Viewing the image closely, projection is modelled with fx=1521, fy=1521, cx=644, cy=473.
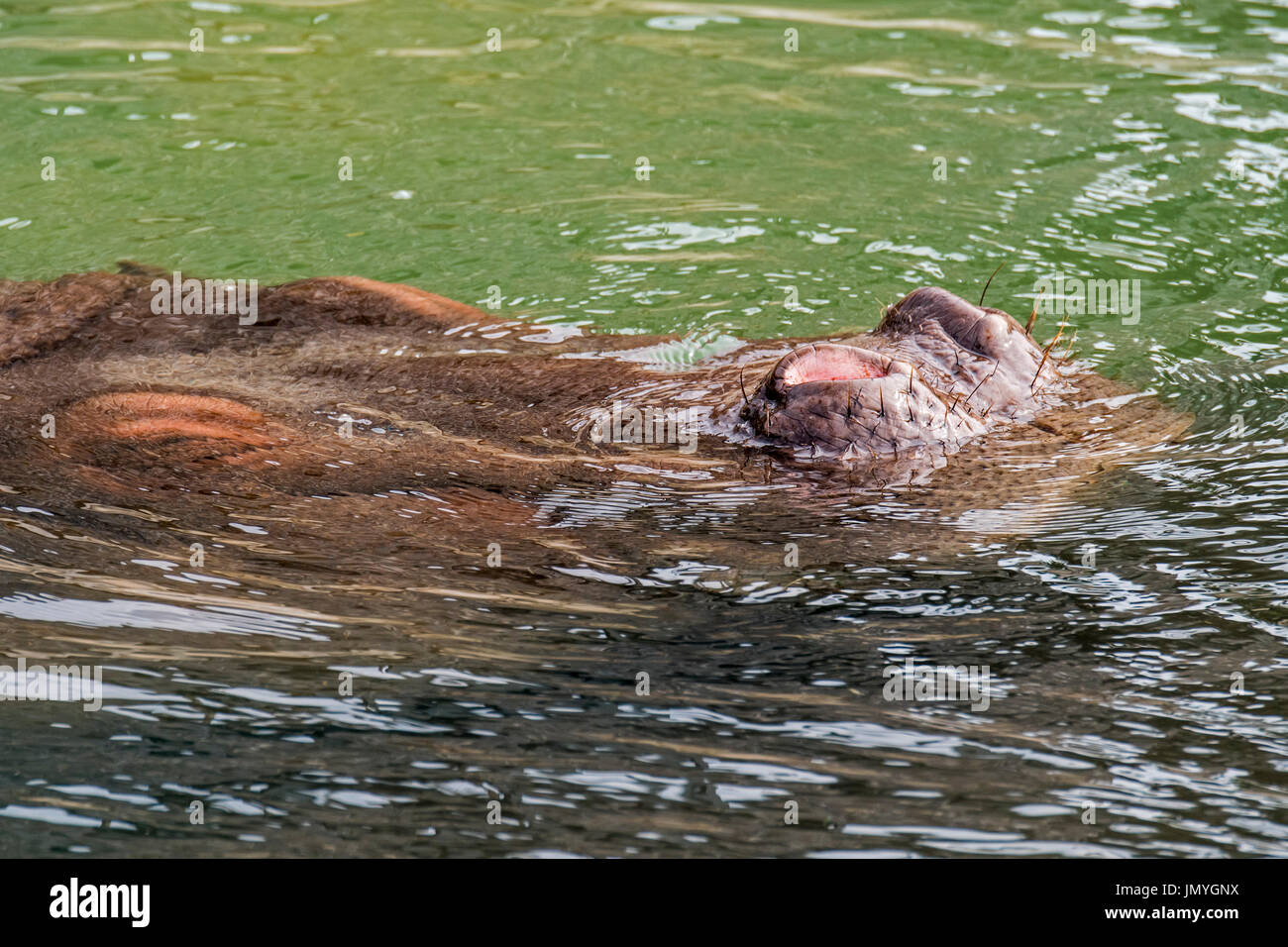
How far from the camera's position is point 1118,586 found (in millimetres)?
5367

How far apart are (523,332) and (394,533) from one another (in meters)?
2.52

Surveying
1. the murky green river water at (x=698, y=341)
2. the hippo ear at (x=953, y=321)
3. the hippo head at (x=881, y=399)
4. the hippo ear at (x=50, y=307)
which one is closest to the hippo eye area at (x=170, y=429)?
the murky green river water at (x=698, y=341)

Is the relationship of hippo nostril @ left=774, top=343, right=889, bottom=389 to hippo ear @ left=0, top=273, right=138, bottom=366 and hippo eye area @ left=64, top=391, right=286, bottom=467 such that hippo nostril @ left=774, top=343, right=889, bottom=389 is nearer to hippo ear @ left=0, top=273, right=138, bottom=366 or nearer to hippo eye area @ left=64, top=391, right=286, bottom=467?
hippo eye area @ left=64, top=391, right=286, bottom=467

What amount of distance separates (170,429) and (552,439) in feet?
5.25

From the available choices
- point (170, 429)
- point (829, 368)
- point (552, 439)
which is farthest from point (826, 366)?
point (170, 429)

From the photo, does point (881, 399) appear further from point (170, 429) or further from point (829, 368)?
point (170, 429)

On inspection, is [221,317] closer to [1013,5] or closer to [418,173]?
[418,173]

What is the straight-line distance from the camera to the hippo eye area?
6.27 metres

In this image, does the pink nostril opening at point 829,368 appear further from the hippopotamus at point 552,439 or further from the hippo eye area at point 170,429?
the hippo eye area at point 170,429

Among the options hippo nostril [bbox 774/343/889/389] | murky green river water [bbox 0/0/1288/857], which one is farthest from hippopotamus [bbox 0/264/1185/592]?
murky green river water [bbox 0/0/1288/857]

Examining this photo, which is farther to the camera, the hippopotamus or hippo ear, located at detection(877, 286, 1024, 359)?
hippo ear, located at detection(877, 286, 1024, 359)

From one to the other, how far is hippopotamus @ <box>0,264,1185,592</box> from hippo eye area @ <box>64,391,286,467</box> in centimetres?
1
